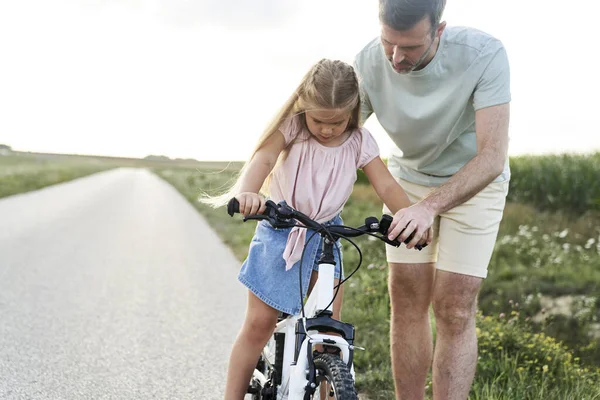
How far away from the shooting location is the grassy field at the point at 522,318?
4.42 m

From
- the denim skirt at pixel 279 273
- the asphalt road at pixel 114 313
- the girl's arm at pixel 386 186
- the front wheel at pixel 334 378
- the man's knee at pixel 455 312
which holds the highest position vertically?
the girl's arm at pixel 386 186

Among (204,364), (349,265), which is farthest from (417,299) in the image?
(349,265)

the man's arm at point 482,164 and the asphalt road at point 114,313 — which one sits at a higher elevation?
the man's arm at point 482,164

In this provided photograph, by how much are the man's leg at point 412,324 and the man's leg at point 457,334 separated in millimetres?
274

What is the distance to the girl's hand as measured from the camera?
2.80 m

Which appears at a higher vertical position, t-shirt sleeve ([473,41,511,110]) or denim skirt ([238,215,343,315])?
t-shirt sleeve ([473,41,511,110])

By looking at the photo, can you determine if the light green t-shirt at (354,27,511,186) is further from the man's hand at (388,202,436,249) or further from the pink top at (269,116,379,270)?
the man's hand at (388,202,436,249)

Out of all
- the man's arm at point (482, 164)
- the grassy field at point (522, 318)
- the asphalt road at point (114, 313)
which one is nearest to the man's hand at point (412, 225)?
the man's arm at point (482, 164)

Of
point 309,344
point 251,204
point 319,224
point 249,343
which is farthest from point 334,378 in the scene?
point 249,343

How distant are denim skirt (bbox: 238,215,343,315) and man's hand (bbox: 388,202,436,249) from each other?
444mm

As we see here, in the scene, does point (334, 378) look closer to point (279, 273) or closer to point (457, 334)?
point (279, 273)

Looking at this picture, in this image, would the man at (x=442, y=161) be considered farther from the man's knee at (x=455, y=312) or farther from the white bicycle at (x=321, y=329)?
the white bicycle at (x=321, y=329)

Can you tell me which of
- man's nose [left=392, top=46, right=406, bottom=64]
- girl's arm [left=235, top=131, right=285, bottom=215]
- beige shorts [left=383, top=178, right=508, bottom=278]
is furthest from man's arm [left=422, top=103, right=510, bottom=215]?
girl's arm [left=235, top=131, right=285, bottom=215]

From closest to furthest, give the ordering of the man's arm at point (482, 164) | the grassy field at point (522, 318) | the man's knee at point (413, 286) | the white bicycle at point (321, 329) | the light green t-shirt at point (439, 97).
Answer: the white bicycle at point (321, 329)
the man's arm at point (482, 164)
the light green t-shirt at point (439, 97)
the man's knee at point (413, 286)
the grassy field at point (522, 318)
